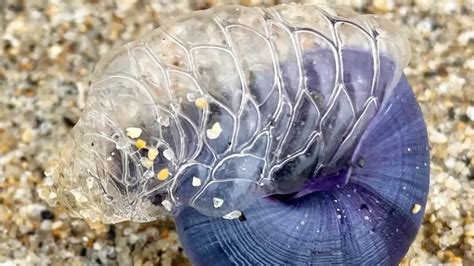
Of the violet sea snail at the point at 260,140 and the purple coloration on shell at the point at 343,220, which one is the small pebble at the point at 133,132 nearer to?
the violet sea snail at the point at 260,140

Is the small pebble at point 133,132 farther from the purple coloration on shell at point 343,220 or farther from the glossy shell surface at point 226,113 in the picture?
the purple coloration on shell at point 343,220

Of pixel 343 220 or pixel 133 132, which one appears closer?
pixel 133 132

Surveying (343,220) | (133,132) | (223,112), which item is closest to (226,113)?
(223,112)

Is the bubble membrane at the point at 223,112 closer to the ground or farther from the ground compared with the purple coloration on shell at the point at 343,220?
farther from the ground

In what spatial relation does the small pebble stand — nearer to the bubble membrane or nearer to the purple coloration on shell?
the bubble membrane

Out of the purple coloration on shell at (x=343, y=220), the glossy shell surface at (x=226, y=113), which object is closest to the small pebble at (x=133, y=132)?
the glossy shell surface at (x=226, y=113)

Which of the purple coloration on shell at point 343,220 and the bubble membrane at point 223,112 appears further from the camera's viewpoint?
the purple coloration on shell at point 343,220

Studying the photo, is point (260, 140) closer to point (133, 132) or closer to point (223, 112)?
point (223, 112)
